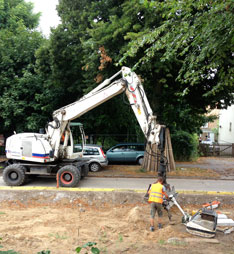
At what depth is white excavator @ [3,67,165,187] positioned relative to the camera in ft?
35.7

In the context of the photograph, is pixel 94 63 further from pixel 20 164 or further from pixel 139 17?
pixel 20 164

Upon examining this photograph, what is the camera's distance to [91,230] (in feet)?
24.1

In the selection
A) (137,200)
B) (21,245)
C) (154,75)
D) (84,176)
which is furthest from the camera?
(154,75)

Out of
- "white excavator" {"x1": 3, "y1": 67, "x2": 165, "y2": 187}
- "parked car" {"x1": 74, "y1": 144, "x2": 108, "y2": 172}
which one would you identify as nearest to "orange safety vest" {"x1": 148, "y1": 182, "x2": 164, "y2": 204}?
"white excavator" {"x1": 3, "y1": 67, "x2": 165, "y2": 187}

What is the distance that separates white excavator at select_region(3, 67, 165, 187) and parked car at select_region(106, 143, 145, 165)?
20.0ft

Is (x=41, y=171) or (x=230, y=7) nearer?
(x=230, y=7)

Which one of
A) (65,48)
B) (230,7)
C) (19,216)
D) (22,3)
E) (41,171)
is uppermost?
(22,3)

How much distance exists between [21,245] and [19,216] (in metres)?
2.50

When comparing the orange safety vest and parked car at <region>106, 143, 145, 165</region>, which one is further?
parked car at <region>106, 143, 145, 165</region>

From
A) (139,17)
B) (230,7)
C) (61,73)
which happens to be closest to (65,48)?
(61,73)

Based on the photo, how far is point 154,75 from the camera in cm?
1398

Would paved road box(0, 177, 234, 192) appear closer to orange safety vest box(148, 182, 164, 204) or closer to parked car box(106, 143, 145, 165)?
orange safety vest box(148, 182, 164, 204)

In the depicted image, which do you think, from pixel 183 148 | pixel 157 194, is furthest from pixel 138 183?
pixel 183 148

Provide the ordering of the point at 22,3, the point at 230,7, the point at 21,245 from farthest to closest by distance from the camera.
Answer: the point at 22,3 < the point at 21,245 < the point at 230,7
